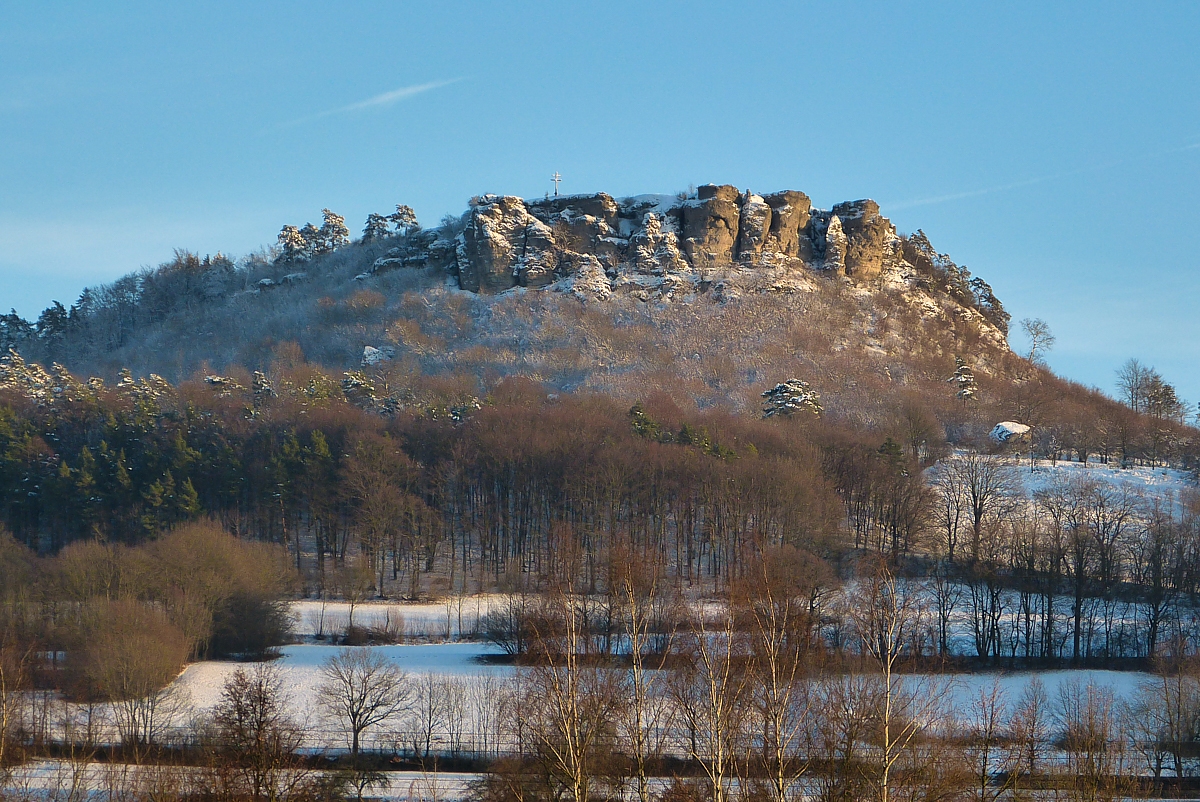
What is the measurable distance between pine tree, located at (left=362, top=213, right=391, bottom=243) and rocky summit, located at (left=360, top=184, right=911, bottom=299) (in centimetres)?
1570

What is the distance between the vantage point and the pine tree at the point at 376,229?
136500mm

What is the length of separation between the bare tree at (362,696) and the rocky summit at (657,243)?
7341cm

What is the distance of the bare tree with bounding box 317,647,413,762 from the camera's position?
3553 cm

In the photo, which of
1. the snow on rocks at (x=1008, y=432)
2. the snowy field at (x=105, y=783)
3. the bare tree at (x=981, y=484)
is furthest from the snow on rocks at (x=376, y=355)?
the snowy field at (x=105, y=783)

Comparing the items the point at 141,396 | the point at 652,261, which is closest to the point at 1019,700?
the point at 141,396

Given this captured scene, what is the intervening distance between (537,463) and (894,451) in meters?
21.1

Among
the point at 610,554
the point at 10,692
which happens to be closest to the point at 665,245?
the point at 610,554

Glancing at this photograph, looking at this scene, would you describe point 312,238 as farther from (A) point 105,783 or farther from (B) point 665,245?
(A) point 105,783

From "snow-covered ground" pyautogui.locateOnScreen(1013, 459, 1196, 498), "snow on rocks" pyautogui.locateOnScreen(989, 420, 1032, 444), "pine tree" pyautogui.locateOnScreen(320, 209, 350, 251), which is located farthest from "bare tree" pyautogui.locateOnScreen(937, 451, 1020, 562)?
"pine tree" pyautogui.locateOnScreen(320, 209, 350, 251)

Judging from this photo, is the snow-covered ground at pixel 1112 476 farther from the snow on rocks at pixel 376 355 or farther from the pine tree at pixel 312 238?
the pine tree at pixel 312 238

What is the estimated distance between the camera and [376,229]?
137125mm

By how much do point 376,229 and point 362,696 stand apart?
107692mm

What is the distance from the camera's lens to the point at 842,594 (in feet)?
160

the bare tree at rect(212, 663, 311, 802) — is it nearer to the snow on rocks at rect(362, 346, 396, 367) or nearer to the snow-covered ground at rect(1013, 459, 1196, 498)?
the snow-covered ground at rect(1013, 459, 1196, 498)
